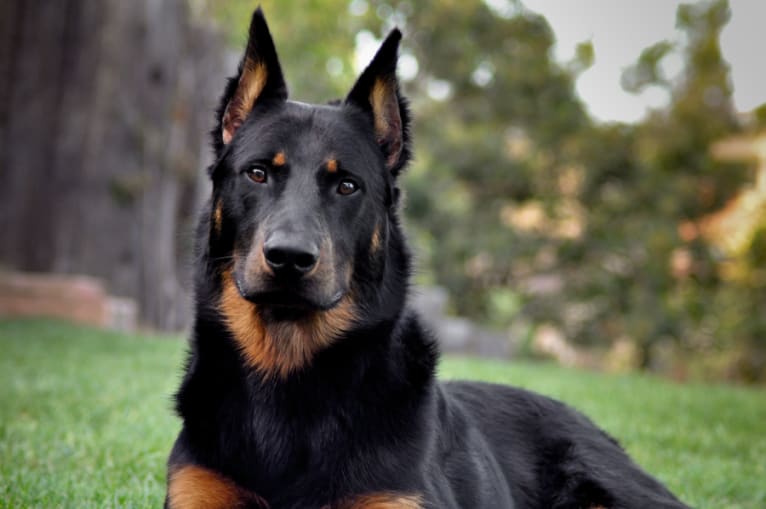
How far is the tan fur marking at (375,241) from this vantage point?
360 cm

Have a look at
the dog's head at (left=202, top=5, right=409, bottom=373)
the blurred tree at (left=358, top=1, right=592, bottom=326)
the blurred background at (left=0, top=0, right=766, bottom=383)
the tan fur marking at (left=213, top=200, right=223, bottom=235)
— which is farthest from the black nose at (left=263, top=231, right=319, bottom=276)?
the blurred tree at (left=358, top=1, right=592, bottom=326)

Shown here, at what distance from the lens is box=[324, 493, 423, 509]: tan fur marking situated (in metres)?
3.12

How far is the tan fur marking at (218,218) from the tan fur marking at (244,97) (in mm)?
297

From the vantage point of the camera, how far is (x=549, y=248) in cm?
2030

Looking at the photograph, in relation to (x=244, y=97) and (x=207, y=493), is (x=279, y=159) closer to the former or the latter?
(x=244, y=97)

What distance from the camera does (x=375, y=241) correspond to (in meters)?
3.62

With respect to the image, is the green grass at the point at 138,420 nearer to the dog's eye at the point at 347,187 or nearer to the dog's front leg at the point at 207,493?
the dog's front leg at the point at 207,493

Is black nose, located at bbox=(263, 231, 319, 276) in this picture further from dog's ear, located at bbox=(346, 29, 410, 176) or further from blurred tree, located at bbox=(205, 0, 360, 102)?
blurred tree, located at bbox=(205, 0, 360, 102)

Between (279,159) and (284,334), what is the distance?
699mm

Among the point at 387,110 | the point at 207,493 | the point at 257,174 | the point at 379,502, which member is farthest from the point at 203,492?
the point at 387,110

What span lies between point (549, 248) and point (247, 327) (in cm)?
1731

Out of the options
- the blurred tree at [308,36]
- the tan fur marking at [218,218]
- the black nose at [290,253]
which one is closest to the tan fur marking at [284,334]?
the tan fur marking at [218,218]

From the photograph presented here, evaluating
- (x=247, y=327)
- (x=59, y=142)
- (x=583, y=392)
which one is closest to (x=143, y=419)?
(x=247, y=327)

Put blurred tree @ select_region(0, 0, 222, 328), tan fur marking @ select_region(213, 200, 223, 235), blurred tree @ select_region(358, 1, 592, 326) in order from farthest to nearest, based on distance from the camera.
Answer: blurred tree @ select_region(358, 1, 592, 326)
blurred tree @ select_region(0, 0, 222, 328)
tan fur marking @ select_region(213, 200, 223, 235)
